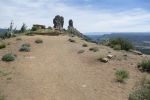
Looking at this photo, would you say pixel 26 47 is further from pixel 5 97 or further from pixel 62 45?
pixel 5 97

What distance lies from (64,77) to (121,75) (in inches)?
143

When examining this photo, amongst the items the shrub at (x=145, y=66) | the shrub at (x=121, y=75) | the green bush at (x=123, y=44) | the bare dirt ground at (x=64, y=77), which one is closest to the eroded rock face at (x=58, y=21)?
the green bush at (x=123, y=44)

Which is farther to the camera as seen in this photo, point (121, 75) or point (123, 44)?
point (123, 44)

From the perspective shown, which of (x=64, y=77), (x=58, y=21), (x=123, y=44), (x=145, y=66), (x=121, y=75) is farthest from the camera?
(x=58, y=21)

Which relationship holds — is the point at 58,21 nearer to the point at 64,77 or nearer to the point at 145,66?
the point at 145,66

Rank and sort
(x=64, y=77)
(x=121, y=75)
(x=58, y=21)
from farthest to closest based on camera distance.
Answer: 1. (x=58, y=21)
2. (x=64, y=77)
3. (x=121, y=75)

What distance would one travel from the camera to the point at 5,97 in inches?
638

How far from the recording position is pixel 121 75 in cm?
1977

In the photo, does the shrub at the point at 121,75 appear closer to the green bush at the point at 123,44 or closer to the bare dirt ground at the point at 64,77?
the bare dirt ground at the point at 64,77

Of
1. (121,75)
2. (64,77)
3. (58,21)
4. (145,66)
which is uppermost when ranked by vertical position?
(58,21)

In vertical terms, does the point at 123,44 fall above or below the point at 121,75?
above

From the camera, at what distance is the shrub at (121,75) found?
19.0 m

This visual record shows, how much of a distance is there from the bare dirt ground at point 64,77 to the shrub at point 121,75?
0.32 m

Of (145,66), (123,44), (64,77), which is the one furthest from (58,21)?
(64,77)
